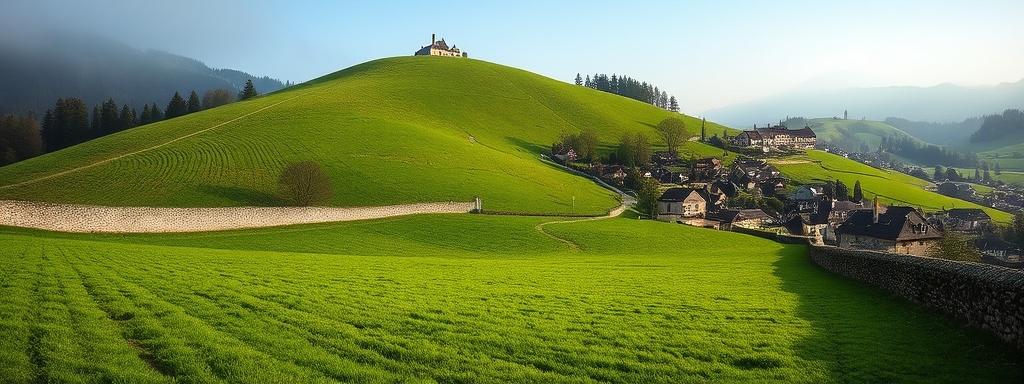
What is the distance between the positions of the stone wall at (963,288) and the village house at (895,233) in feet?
183

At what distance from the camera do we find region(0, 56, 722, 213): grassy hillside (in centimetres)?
6372

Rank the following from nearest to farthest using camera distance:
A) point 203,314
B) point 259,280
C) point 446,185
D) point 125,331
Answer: point 125,331, point 203,314, point 259,280, point 446,185

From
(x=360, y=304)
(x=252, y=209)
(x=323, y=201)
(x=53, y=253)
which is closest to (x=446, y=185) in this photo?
(x=323, y=201)

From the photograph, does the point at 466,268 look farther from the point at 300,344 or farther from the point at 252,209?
the point at 252,209

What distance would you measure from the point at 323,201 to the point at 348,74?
120815mm

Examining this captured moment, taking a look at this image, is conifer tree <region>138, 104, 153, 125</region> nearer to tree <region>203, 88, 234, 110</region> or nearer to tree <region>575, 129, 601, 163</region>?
tree <region>203, 88, 234, 110</region>

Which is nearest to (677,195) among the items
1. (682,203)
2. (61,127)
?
(682,203)

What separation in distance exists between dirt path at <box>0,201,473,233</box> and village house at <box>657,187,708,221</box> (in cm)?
6485

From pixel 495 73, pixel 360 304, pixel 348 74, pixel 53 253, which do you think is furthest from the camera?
pixel 495 73

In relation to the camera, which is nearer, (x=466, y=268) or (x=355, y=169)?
(x=466, y=268)

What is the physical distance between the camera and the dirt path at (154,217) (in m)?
42.7

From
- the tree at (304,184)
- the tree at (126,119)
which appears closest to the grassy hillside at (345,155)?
the tree at (304,184)

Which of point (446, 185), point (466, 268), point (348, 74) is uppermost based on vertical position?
point (348, 74)

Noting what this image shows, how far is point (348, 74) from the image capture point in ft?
577
